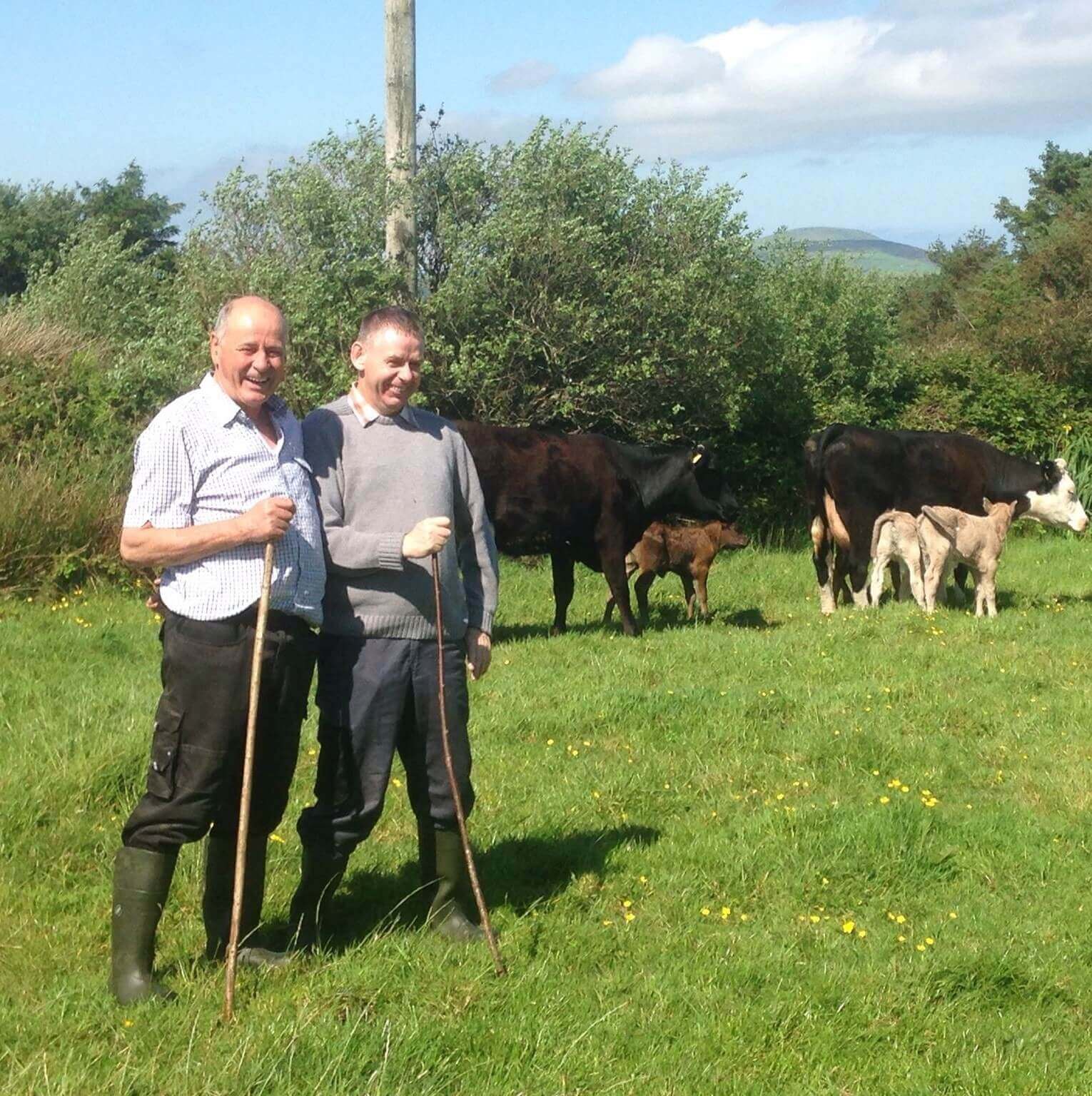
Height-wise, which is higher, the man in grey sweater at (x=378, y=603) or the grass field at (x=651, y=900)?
the man in grey sweater at (x=378, y=603)

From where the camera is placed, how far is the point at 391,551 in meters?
5.29

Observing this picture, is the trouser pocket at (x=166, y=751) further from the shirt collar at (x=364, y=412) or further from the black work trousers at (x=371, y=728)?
the shirt collar at (x=364, y=412)

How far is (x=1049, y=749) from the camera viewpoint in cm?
883

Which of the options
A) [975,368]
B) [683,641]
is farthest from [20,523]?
[975,368]

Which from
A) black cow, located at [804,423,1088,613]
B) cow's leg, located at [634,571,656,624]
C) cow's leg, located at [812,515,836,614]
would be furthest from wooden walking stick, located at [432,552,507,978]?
cow's leg, located at [812,515,836,614]

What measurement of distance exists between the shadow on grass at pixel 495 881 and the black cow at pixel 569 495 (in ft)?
21.9

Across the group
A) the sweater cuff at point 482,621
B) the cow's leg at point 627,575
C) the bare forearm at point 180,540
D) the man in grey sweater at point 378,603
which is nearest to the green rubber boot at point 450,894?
the man in grey sweater at point 378,603

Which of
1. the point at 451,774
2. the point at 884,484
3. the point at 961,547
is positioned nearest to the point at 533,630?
the point at 961,547

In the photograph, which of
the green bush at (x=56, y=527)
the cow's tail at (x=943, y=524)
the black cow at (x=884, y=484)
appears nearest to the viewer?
the green bush at (x=56, y=527)

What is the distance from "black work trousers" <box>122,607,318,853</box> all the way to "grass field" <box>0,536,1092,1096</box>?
0.61 metres

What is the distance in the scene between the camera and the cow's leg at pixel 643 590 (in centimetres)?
1463

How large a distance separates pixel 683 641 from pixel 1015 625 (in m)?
2.99

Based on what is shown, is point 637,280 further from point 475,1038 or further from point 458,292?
point 475,1038

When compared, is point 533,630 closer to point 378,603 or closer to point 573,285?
point 573,285
